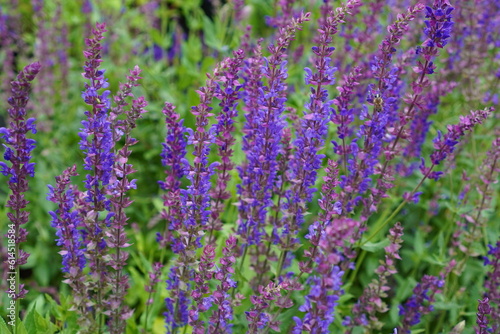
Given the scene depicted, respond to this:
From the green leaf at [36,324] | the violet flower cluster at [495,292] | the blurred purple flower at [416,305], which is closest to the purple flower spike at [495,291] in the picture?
the violet flower cluster at [495,292]

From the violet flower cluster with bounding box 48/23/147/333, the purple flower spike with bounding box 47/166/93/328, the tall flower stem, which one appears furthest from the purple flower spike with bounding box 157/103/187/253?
the tall flower stem

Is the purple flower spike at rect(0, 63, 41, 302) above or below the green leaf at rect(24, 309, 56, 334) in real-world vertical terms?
above

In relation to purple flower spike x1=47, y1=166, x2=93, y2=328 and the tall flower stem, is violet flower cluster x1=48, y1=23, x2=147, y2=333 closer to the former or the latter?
purple flower spike x1=47, y1=166, x2=93, y2=328

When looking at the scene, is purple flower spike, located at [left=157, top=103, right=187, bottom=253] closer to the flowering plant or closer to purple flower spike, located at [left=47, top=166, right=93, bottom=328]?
the flowering plant

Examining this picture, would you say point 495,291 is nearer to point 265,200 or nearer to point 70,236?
point 265,200

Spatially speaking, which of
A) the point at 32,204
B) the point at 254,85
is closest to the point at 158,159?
the point at 32,204

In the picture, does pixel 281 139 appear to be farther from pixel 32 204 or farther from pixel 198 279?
pixel 32 204

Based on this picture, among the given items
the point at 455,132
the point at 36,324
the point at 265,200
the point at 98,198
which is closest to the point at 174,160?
the point at 98,198

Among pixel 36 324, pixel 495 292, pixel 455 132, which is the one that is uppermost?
pixel 455 132

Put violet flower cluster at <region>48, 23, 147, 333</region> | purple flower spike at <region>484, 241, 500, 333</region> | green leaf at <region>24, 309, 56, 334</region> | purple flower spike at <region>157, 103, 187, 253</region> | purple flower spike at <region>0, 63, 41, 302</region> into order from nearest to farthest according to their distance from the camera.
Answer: purple flower spike at <region>0, 63, 41, 302</region> → violet flower cluster at <region>48, 23, 147, 333</region> → purple flower spike at <region>157, 103, 187, 253</region> → green leaf at <region>24, 309, 56, 334</region> → purple flower spike at <region>484, 241, 500, 333</region>

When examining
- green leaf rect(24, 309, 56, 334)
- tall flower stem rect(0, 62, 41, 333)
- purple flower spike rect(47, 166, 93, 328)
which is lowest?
green leaf rect(24, 309, 56, 334)

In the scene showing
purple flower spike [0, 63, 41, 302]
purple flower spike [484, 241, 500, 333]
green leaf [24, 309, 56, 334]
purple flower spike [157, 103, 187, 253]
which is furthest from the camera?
purple flower spike [484, 241, 500, 333]

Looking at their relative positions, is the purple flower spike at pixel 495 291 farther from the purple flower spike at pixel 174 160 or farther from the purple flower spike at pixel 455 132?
the purple flower spike at pixel 174 160

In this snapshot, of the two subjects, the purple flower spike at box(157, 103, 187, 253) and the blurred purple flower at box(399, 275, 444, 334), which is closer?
the purple flower spike at box(157, 103, 187, 253)
